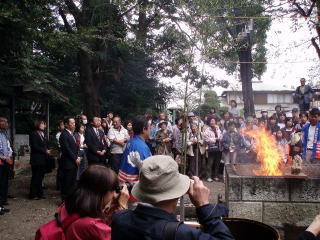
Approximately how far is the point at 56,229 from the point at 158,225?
980 mm

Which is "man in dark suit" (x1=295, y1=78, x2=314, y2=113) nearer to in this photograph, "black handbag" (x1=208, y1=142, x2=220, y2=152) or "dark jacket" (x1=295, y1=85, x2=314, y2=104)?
"dark jacket" (x1=295, y1=85, x2=314, y2=104)

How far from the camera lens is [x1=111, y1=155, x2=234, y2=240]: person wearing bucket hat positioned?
196cm

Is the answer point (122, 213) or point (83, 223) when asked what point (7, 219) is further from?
point (122, 213)

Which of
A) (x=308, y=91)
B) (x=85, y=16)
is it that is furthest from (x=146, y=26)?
(x=308, y=91)

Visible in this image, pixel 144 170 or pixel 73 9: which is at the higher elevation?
pixel 73 9

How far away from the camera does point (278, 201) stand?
221 inches

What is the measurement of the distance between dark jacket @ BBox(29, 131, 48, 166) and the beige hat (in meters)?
7.19

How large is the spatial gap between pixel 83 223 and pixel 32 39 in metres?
6.63

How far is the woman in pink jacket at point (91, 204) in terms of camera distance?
A: 245 centimetres

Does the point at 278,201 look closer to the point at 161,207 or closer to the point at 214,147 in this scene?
the point at 161,207

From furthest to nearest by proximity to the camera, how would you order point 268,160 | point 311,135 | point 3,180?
point 311,135, point 3,180, point 268,160

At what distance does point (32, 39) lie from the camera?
793cm

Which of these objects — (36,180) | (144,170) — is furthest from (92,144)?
(144,170)

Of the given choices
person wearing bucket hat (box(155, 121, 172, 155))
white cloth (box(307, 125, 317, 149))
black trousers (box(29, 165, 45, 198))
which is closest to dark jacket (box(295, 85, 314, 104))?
white cloth (box(307, 125, 317, 149))
